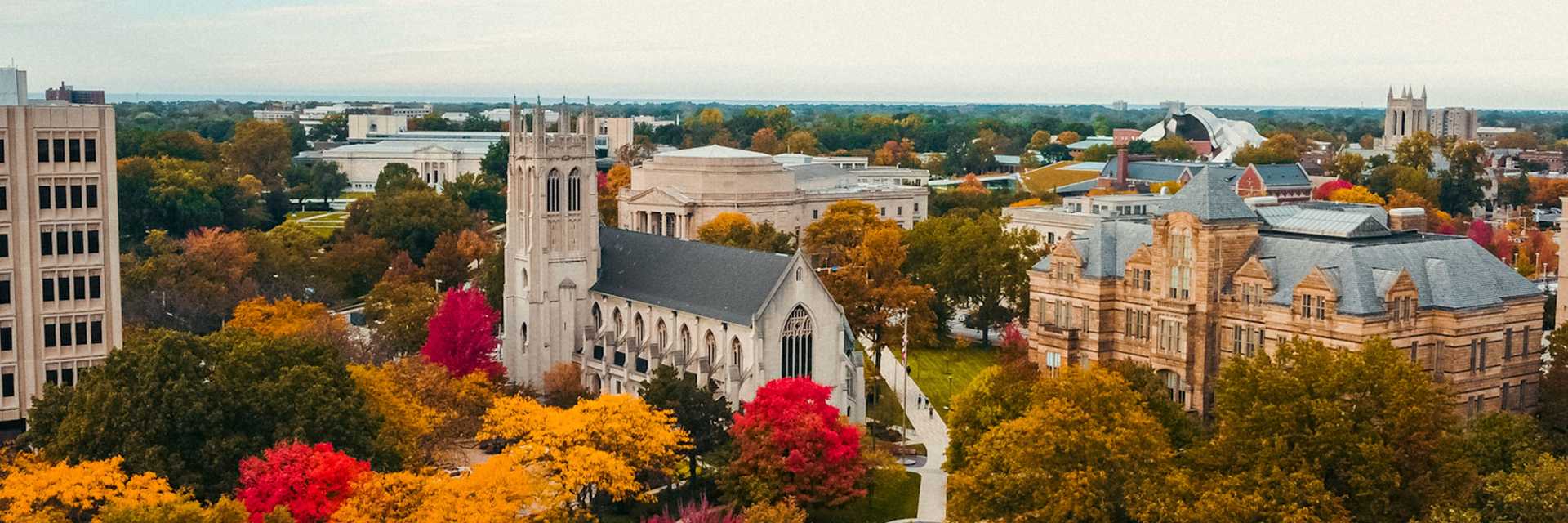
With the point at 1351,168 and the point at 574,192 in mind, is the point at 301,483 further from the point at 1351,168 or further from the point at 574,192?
the point at 1351,168

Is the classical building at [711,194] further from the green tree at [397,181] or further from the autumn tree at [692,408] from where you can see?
the autumn tree at [692,408]

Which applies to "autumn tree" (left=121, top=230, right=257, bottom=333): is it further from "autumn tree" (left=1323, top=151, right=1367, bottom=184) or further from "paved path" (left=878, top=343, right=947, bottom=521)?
"autumn tree" (left=1323, top=151, right=1367, bottom=184)

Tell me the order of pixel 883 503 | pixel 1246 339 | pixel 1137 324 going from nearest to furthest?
pixel 883 503 → pixel 1246 339 → pixel 1137 324

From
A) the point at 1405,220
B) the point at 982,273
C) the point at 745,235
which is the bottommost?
the point at 982,273

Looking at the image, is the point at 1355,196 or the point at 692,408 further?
the point at 1355,196

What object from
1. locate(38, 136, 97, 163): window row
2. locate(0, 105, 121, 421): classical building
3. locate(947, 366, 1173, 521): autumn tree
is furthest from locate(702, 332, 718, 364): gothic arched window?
locate(38, 136, 97, 163): window row

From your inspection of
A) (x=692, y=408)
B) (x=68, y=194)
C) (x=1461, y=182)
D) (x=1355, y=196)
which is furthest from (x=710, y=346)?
(x=1461, y=182)

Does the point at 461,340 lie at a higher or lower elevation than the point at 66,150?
lower
